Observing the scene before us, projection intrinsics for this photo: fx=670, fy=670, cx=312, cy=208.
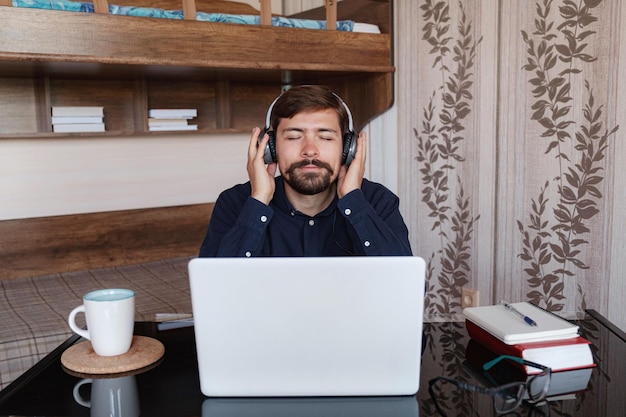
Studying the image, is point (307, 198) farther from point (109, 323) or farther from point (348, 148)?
point (109, 323)

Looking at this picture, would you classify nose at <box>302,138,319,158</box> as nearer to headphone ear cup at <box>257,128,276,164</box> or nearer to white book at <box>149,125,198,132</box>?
headphone ear cup at <box>257,128,276,164</box>

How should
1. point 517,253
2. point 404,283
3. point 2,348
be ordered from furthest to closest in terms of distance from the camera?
point 517,253
point 2,348
point 404,283

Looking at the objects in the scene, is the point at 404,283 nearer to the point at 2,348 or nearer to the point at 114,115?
the point at 2,348

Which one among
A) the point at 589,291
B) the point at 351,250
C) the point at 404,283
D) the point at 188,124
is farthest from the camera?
the point at 188,124

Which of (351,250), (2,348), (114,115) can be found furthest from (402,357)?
(114,115)

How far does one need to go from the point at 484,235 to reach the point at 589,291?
430 mm

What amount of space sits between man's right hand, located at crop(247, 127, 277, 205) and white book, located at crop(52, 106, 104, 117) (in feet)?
3.95

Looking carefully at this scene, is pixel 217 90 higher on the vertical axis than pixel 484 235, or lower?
higher

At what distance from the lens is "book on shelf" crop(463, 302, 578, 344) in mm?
1064

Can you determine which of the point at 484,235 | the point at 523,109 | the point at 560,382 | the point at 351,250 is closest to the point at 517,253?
the point at 484,235

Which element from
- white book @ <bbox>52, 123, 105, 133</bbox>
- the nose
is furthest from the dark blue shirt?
white book @ <bbox>52, 123, 105, 133</bbox>

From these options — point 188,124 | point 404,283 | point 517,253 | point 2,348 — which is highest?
point 188,124

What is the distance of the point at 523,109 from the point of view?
225cm

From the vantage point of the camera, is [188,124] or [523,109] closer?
[523,109]
